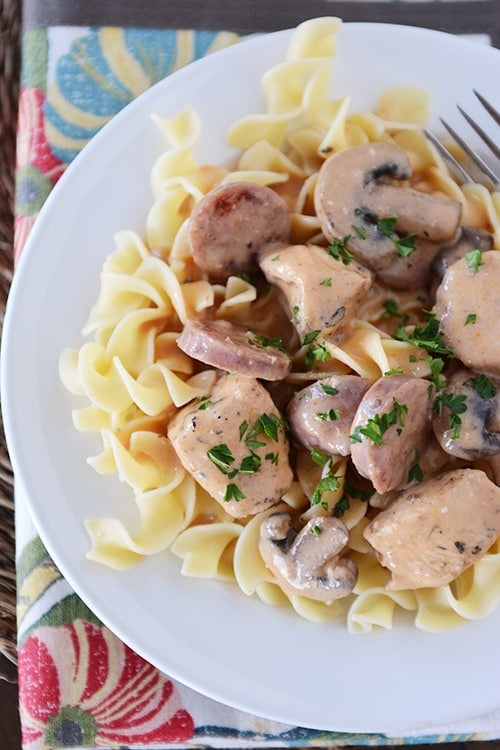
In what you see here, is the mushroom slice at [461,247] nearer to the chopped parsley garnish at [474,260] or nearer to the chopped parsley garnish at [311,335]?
the chopped parsley garnish at [474,260]

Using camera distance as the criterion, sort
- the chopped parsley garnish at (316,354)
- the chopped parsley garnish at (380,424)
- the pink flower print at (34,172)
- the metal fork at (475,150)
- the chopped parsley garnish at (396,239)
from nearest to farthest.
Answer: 1. the chopped parsley garnish at (380,424)
2. the chopped parsley garnish at (316,354)
3. the chopped parsley garnish at (396,239)
4. the metal fork at (475,150)
5. the pink flower print at (34,172)

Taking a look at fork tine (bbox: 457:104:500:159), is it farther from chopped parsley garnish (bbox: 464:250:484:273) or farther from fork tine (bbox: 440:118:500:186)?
chopped parsley garnish (bbox: 464:250:484:273)

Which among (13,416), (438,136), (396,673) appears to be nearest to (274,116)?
(438,136)

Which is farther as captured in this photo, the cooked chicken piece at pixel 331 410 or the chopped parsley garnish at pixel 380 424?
the cooked chicken piece at pixel 331 410

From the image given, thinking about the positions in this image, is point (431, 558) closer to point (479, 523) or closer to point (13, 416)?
point (479, 523)

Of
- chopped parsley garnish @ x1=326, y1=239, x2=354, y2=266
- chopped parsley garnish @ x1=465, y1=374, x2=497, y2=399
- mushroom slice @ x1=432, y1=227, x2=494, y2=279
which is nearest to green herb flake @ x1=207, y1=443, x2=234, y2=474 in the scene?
chopped parsley garnish @ x1=326, y1=239, x2=354, y2=266

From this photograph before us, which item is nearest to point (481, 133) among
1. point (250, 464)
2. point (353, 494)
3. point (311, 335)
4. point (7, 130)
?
point (311, 335)

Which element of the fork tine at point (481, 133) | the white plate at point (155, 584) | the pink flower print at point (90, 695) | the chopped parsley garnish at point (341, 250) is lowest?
the pink flower print at point (90, 695)

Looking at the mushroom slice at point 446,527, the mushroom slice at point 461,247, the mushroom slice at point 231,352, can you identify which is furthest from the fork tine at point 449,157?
the mushroom slice at point 446,527
